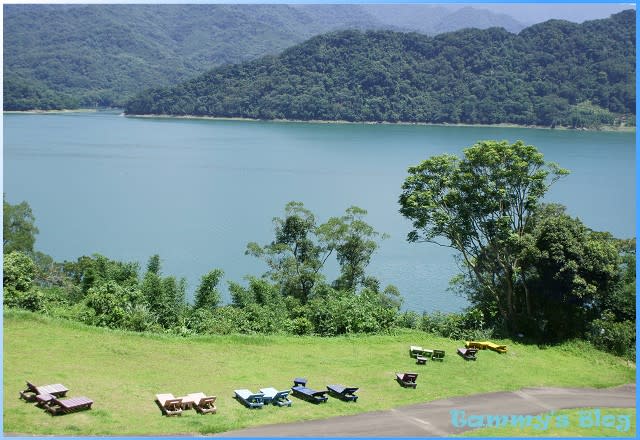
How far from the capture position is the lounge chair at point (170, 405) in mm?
7670

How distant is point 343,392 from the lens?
28.2 feet

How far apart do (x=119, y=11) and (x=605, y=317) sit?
206 m

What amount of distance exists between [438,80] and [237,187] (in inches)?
2556

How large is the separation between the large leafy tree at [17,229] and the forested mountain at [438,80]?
74723 millimetres

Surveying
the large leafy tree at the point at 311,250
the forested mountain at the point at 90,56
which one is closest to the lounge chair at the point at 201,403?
the large leafy tree at the point at 311,250

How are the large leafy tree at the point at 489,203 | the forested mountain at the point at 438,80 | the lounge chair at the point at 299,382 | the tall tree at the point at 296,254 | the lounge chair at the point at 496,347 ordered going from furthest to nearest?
the forested mountain at the point at 438,80, the tall tree at the point at 296,254, the large leafy tree at the point at 489,203, the lounge chair at the point at 496,347, the lounge chair at the point at 299,382

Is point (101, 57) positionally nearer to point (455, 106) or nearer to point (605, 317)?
point (455, 106)

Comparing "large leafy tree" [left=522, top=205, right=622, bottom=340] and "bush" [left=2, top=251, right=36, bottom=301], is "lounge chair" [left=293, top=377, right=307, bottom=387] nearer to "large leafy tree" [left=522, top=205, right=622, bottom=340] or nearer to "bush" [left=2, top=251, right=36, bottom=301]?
"large leafy tree" [left=522, top=205, right=622, bottom=340]

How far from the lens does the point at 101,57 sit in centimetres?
14625

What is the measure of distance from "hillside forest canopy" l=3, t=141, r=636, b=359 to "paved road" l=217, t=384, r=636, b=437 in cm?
259

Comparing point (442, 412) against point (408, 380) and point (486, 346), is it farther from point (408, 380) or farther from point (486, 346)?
point (486, 346)

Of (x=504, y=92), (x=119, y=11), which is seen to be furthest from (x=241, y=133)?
(x=119, y=11)

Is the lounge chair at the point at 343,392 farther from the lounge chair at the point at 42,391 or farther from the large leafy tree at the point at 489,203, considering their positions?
the large leafy tree at the point at 489,203

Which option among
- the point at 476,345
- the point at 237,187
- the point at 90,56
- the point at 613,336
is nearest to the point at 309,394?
the point at 476,345
